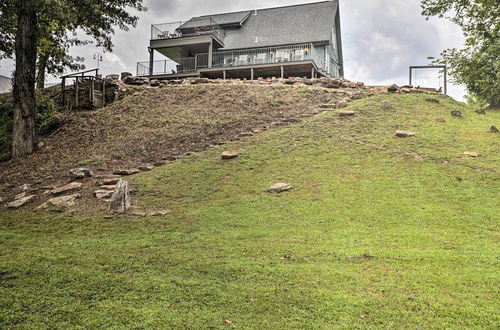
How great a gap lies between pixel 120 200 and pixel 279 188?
13.7 feet

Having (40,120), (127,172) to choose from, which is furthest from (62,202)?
(40,120)

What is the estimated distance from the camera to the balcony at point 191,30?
3211cm

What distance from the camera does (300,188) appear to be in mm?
9305

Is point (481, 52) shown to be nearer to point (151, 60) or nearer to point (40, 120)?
point (40, 120)

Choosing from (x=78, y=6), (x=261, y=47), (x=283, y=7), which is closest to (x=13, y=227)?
(x=78, y=6)

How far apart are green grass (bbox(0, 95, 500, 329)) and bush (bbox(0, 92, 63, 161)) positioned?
8.73 m

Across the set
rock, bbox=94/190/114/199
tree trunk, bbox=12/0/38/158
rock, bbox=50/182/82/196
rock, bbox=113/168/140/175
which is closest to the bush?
tree trunk, bbox=12/0/38/158

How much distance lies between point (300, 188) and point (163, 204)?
3728 mm

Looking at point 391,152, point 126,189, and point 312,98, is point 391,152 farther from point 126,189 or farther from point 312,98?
point 126,189

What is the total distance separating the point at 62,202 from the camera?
30.7 feet

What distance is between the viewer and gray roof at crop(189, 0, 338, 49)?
1197 inches

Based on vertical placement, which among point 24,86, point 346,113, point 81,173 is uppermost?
point 24,86

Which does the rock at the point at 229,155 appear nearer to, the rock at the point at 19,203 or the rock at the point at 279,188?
the rock at the point at 279,188

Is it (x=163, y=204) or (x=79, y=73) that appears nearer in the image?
(x=163, y=204)
